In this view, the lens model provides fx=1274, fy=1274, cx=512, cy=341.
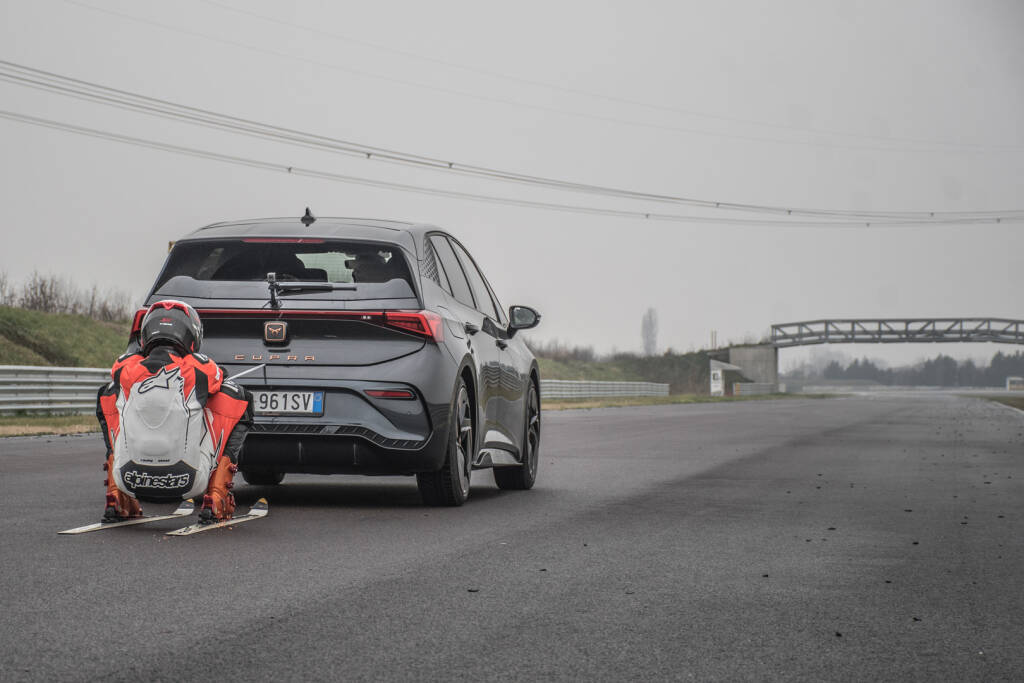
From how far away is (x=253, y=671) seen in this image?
385cm

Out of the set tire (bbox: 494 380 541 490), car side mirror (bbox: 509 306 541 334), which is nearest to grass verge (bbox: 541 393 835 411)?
tire (bbox: 494 380 541 490)

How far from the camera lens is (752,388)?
98.6 meters

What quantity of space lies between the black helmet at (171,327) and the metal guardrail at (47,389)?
16111 millimetres

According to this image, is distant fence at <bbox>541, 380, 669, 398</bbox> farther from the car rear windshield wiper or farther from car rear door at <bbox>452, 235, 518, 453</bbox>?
the car rear windshield wiper

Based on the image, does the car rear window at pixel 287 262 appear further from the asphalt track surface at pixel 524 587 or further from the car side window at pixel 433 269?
the asphalt track surface at pixel 524 587

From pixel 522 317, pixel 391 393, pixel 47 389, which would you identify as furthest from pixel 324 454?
pixel 47 389

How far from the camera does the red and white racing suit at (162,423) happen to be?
687 centimetres

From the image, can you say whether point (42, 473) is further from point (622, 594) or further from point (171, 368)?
point (622, 594)

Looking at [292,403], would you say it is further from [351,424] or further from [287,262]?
[287,262]

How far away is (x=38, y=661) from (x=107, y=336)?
40754mm

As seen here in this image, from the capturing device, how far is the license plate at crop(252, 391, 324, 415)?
788cm

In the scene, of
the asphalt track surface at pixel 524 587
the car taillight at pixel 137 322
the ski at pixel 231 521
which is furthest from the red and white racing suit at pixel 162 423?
the car taillight at pixel 137 322

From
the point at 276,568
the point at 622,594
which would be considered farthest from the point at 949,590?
the point at 276,568

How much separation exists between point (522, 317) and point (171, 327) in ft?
12.5
